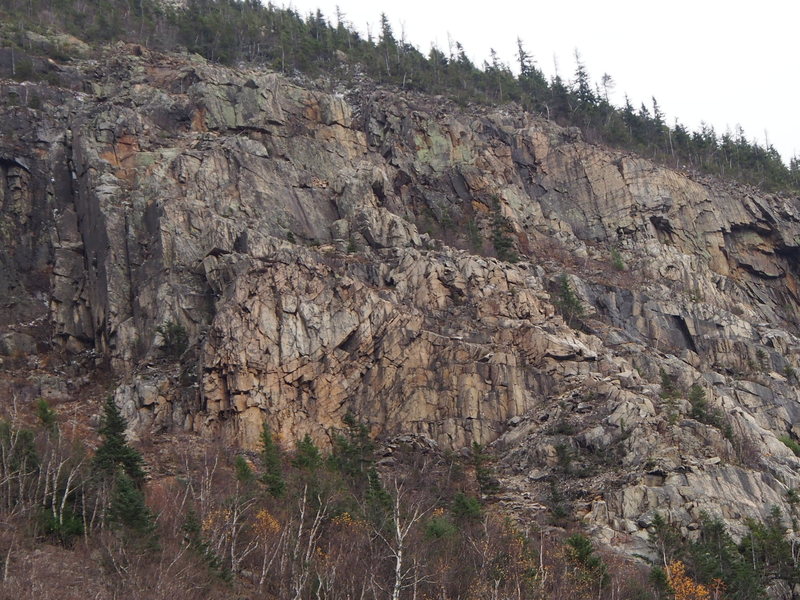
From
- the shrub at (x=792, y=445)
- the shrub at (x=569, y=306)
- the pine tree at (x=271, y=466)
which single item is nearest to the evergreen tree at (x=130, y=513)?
the pine tree at (x=271, y=466)

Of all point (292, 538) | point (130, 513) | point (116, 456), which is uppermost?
point (116, 456)

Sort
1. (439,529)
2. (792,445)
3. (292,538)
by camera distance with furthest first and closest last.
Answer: (792,445)
(439,529)
(292,538)

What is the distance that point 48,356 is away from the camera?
186ft

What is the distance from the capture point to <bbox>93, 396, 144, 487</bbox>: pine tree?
132 ft

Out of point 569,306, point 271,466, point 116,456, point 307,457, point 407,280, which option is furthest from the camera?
point 569,306

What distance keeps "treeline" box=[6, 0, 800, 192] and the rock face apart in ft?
27.3

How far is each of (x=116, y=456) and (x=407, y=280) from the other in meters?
24.8

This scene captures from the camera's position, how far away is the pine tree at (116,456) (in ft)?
Answer: 132

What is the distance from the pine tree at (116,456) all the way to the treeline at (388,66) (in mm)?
57072

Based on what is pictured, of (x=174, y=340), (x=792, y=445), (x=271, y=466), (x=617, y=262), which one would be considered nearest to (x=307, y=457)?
(x=271, y=466)

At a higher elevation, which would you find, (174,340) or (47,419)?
(174,340)

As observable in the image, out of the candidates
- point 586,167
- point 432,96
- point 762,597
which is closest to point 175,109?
point 432,96

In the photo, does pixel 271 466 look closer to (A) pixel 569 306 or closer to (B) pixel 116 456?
(B) pixel 116 456

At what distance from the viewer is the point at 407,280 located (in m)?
59.2
